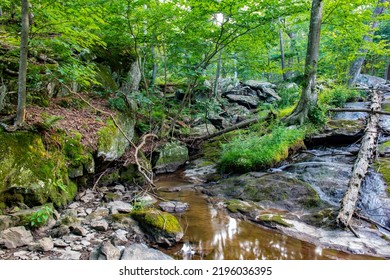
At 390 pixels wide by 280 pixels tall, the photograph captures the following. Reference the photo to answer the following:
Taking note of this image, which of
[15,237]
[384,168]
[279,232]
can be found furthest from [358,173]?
[15,237]

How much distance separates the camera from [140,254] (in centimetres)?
356

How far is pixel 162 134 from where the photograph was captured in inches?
388

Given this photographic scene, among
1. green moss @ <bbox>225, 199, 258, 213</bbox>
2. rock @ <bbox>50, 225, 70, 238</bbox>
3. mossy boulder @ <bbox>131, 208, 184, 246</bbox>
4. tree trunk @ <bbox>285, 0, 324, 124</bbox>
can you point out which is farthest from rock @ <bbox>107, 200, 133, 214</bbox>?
tree trunk @ <bbox>285, 0, 324, 124</bbox>

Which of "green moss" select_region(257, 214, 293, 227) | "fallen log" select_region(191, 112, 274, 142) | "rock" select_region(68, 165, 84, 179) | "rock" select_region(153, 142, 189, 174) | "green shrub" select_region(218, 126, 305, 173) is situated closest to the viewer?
"green moss" select_region(257, 214, 293, 227)

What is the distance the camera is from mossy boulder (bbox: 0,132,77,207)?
4.02m

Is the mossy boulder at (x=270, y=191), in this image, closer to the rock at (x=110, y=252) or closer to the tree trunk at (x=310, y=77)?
the rock at (x=110, y=252)

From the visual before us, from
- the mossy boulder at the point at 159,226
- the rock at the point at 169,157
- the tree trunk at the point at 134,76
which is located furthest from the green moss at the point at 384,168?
the tree trunk at the point at 134,76

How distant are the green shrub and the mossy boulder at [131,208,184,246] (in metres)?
3.60

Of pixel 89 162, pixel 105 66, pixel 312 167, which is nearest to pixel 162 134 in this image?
pixel 105 66

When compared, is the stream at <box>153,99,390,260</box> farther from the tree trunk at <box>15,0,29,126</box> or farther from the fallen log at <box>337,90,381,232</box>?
the tree trunk at <box>15,0,29,126</box>

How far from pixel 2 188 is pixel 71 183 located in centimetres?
154

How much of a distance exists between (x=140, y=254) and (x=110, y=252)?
379 millimetres

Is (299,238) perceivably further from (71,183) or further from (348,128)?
(348,128)

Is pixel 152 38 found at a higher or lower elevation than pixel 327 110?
higher
